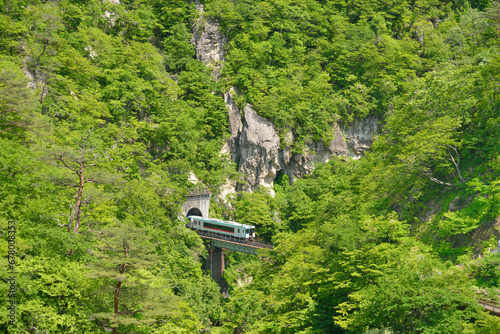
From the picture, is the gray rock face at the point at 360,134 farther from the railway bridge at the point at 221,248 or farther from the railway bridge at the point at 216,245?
the railway bridge at the point at 221,248

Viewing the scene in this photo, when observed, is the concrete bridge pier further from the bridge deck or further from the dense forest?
the bridge deck

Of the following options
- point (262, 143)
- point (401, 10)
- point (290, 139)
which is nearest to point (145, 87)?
point (262, 143)

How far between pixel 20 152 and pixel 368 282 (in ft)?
49.9

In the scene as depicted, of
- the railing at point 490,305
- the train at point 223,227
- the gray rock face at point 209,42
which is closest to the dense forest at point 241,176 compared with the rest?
the railing at point 490,305

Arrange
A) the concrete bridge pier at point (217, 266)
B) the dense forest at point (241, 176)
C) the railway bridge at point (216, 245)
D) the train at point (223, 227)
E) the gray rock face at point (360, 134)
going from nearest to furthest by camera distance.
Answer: the dense forest at point (241, 176) → the railway bridge at point (216, 245) → the train at point (223, 227) → the concrete bridge pier at point (217, 266) → the gray rock face at point (360, 134)

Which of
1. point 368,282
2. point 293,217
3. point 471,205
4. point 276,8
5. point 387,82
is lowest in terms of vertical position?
point 368,282

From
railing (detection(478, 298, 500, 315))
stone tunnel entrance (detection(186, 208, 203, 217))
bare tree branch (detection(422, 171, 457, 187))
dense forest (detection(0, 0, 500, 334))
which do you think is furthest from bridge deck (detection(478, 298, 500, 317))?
stone tunnel entrance (detection(186, 208, 203, 217))

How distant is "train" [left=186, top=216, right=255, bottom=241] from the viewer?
3372cm

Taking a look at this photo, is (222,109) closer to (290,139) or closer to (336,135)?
(290,139)

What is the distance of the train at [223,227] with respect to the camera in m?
33.7

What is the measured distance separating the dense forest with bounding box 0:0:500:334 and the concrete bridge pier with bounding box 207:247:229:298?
0.85 m

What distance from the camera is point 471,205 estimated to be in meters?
20.3

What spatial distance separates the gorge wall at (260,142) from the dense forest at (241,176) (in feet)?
2.70


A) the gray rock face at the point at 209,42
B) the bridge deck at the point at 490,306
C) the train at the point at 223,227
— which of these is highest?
the gray rock face at the point at 209,42
